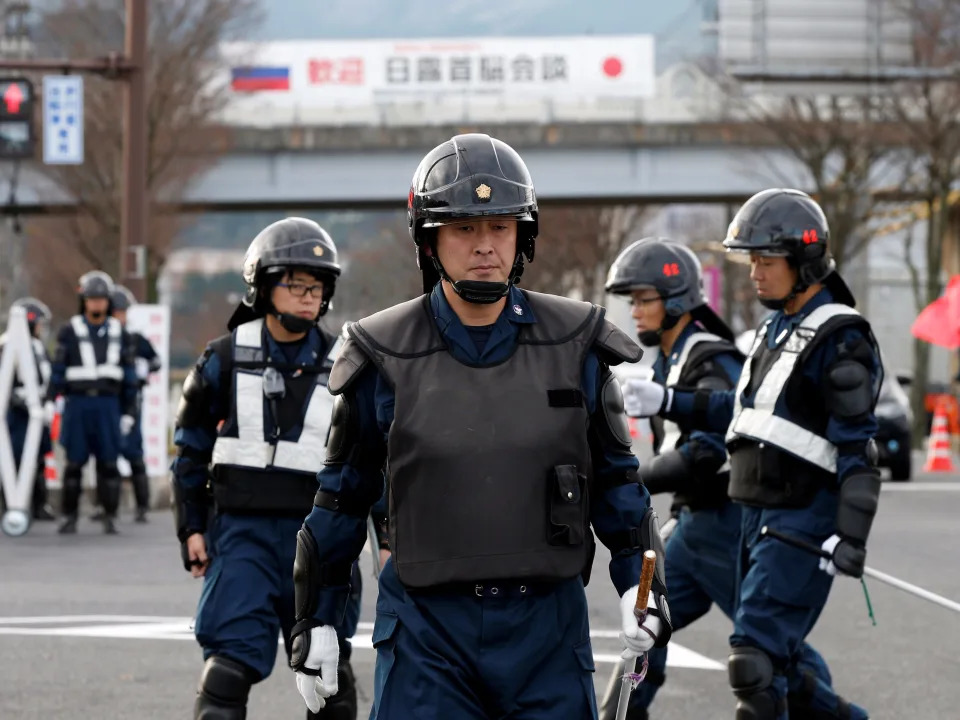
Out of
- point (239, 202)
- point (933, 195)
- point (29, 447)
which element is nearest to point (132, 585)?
point (29, 447)

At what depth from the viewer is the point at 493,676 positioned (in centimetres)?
409

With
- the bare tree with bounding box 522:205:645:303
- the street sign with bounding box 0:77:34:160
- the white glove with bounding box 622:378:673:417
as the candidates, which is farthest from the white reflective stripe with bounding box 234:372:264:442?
the bare tree with bounding box 522:205:645:303

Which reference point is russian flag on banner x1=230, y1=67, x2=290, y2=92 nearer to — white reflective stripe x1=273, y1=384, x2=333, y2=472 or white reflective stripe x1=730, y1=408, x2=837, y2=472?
white reflective stripe x1=273, y1=384, x2=333, y2=472

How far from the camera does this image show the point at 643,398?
21.5 ft

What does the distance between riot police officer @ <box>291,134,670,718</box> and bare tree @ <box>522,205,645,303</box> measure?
185 ft

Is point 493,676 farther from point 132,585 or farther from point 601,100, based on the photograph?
point 601,100

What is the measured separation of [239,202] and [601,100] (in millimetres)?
9526

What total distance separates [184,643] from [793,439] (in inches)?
175

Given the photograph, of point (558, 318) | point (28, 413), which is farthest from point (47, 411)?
point (558, 318)

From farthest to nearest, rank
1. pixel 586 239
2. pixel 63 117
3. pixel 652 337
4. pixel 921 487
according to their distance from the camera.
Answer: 1. pixel 586 239
2. pixel 63 117
3. pixel 921 487
4. pixel 652 337

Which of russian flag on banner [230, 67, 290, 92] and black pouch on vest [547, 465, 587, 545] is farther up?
russian flag on banner [230, 67, 290, 92]

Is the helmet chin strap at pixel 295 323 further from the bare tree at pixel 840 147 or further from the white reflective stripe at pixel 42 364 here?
the bare tree at pixel 840 147

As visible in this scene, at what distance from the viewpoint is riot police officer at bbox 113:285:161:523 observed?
15.9m

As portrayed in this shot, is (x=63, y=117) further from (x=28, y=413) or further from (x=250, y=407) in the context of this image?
(x=250, y=407)
